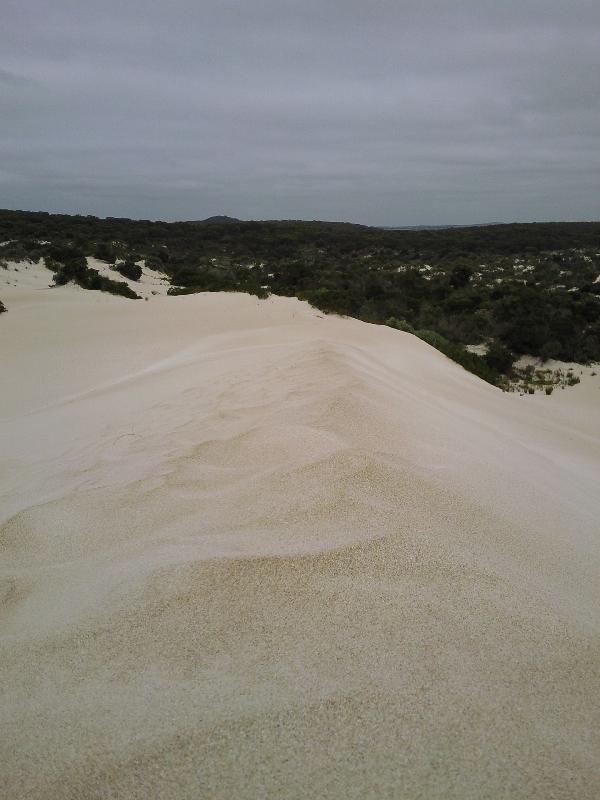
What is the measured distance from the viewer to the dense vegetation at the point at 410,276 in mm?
12633

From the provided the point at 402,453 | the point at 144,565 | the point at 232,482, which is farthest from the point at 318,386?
the point at 144,565

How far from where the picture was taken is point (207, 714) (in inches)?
53.6

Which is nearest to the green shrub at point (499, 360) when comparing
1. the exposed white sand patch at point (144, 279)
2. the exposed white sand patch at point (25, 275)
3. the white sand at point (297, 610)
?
the white sand at point (297, 610)

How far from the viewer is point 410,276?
20938mm

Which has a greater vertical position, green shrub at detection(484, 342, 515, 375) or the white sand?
the white sand

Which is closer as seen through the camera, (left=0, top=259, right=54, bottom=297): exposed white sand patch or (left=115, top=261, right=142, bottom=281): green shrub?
(left=0, top=259, right=54, bottom=297): exposed white sand patch

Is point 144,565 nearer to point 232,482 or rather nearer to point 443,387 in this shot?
point 232,482

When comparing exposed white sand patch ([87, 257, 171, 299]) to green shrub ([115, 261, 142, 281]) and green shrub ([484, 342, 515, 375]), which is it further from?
green shrub ([484, 342, 515, 375])

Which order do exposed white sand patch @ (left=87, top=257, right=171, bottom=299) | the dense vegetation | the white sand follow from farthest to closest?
1. exposed white sand patch @ (left=87, top=257, right=171, bottom=299)
2. the dense vegetation
3. the white sand

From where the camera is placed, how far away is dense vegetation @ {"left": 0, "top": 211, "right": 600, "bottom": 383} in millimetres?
12633

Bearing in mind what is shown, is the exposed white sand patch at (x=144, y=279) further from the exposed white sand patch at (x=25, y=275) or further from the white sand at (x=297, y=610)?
the white sand at (x=297, y=610)

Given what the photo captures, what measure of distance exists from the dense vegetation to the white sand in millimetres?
7404

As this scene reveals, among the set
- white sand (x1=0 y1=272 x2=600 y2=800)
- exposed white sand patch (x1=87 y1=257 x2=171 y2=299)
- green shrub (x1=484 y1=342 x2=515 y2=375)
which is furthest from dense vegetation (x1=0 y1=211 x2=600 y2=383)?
white sand (x1=0 y1=272 x2=600 y2=800)

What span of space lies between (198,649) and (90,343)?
722 cm
